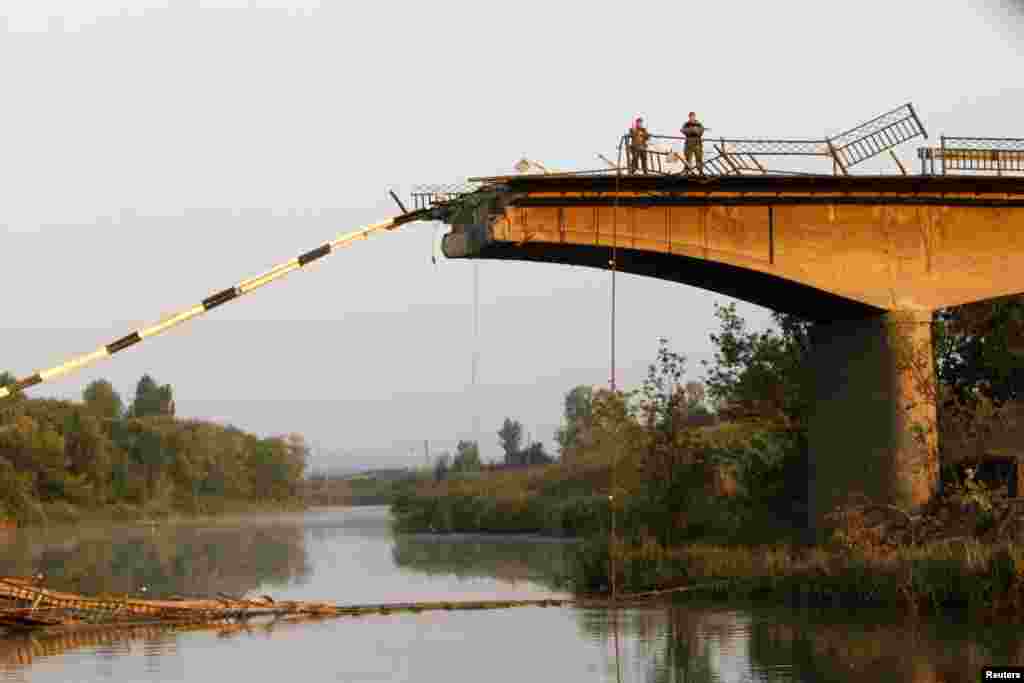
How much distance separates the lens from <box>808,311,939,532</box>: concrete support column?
2942 centimetres

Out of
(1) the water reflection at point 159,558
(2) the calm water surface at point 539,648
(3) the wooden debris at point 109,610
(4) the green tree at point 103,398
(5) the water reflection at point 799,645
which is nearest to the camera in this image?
(5) the water reflection at point 799,645

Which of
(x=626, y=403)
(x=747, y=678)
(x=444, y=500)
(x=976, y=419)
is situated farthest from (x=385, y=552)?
(x=747, y=678)

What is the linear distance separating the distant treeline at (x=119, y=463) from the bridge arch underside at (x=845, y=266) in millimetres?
53231

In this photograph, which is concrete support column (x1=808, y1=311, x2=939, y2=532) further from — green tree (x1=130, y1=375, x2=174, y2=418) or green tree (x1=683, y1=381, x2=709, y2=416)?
green tree (x1=130, y1=375, x2=174, y2=418)

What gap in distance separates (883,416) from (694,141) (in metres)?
6.17

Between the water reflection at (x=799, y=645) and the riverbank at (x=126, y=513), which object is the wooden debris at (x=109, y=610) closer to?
the water reflection at (x=799, y=645)

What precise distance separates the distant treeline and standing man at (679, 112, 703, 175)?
5406 cm

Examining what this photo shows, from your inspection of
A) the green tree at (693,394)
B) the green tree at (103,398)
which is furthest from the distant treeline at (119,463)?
the green tree at (693,394)

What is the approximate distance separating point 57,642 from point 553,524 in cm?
3429

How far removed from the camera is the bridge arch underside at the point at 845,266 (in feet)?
93.5

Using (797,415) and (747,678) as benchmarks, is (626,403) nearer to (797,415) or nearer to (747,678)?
(797,415)

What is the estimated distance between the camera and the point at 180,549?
55.9 m

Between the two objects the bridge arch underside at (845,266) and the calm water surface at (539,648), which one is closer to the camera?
the calm water surface at (539,648)

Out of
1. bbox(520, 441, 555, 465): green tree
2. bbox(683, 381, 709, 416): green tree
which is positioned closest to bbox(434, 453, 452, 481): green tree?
bbox(520, 441, 555, 465): green tree
